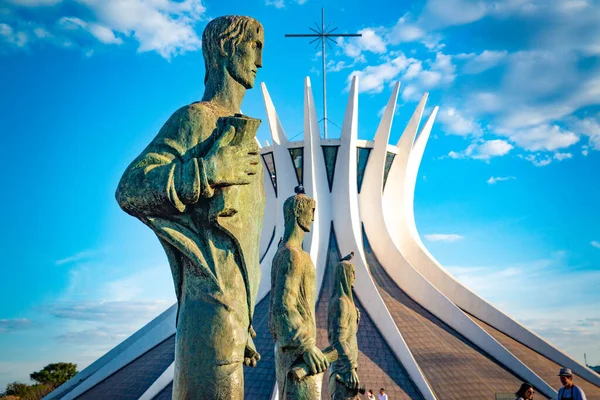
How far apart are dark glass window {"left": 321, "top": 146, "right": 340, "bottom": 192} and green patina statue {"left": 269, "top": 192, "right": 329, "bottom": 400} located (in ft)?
63.2

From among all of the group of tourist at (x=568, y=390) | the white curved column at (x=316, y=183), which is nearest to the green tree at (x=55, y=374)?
the white curved column at (x=316, y=183)

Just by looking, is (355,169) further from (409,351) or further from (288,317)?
(288,317)

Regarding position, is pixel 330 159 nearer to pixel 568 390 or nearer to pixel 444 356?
pixel 444 356

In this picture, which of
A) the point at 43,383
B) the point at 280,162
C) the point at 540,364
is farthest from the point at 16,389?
the point at 540,364

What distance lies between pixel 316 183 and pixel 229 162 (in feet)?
66.6

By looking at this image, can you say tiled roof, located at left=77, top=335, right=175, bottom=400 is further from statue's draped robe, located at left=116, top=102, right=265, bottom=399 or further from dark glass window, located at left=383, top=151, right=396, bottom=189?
statue's draped robe, located at left=116, top=102, right=265, bottom=399

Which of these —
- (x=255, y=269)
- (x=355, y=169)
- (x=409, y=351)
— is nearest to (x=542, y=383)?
(x=409, y=351)

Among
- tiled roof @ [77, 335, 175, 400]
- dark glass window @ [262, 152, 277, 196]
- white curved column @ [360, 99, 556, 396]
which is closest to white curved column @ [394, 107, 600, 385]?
white curved column @ [360, 99, 556, 396]

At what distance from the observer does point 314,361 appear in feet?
11.5

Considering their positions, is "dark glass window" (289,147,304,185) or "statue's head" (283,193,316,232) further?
"dark glass window" (289,147,304,185)

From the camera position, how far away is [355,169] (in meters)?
23.2

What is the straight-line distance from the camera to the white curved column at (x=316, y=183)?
21698 millimetres

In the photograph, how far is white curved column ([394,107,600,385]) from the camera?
1852 cm

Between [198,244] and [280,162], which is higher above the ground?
[280,162]
